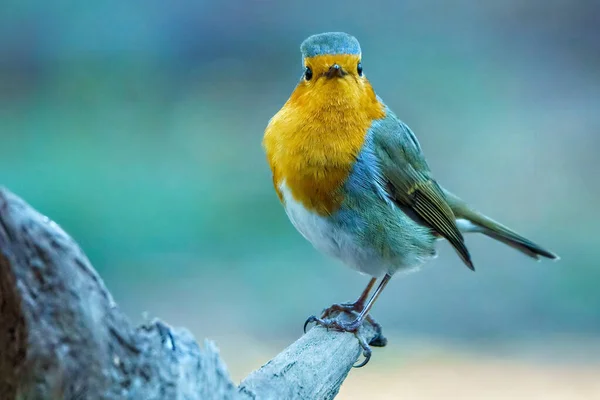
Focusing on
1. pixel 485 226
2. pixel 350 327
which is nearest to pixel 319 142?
pixel 350 327

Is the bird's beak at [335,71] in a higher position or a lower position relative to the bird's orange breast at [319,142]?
higher

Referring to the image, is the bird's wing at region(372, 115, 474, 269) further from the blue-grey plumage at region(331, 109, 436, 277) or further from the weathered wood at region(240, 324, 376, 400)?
the weathered wood at region(240, 324, 376, 400)

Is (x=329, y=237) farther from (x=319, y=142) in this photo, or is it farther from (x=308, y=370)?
(x=308, y=370)

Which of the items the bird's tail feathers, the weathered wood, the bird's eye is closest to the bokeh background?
the bird's tail feathers

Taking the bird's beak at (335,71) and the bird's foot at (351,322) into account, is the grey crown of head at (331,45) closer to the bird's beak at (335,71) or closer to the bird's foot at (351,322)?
the bird's beak at (335,71)

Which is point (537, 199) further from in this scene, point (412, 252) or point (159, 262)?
point (412, 252)

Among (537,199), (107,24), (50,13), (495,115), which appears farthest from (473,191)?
(50,13)

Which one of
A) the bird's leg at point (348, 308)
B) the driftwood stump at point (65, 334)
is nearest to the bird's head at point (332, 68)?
the bird's leg at point (348, 308)
